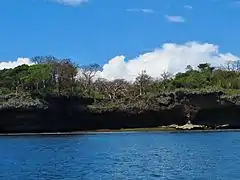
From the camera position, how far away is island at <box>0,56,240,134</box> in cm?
12862

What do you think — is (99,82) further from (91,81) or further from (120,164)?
(120,164)

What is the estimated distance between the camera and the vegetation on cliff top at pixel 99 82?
Result: 132 meters

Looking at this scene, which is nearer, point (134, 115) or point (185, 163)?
point (185, 163)

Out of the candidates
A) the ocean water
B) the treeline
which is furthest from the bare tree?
the ocean water

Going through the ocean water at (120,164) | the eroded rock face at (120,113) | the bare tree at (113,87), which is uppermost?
the bare tree at (113,87)

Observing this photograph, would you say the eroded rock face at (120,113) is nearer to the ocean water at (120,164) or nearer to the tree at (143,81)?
the tree at (143,81)

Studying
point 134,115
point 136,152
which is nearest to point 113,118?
point 134,115

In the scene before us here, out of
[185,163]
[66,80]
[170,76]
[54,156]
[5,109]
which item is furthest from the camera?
[170,76]

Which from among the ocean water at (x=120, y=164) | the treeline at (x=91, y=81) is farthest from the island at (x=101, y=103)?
the ocean water at (x=120, y=164)

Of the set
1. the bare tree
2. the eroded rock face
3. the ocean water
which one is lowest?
the ocean water

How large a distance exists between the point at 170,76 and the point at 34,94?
47.6 meters

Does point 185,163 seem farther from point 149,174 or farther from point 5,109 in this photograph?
point 5,109

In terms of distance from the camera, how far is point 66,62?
13500 cm

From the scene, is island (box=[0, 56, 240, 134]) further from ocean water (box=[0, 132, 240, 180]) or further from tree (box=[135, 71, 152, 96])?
ocean water (box=[0, 132, 240, 180])
